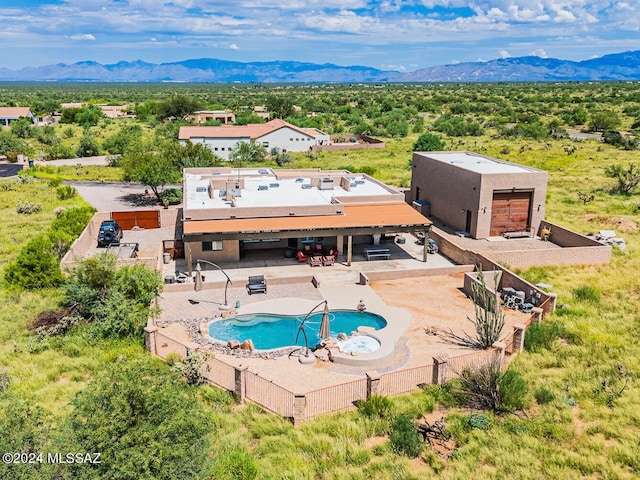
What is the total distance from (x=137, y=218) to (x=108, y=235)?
408 centimetres

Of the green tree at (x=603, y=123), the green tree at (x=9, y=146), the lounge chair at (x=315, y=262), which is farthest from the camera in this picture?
the green tree at (x=603, y=123)

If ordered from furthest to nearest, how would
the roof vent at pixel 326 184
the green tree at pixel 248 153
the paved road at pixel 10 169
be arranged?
the green tree at pixel 248 153, the paved road at pixel 10 169, the roof vent at pixel 326 184

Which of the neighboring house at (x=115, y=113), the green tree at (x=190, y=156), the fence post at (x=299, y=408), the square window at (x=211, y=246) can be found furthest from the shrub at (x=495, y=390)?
the neighboring house at (x=115, y=113)

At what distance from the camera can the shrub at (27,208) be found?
42.2 metres

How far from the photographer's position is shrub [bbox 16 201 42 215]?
42188 millimetres

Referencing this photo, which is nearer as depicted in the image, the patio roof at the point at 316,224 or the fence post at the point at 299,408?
the fence post at the point at 299,408

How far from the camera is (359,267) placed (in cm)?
2952

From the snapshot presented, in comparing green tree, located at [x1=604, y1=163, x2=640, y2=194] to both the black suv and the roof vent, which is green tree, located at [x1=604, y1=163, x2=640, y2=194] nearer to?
the roof vent

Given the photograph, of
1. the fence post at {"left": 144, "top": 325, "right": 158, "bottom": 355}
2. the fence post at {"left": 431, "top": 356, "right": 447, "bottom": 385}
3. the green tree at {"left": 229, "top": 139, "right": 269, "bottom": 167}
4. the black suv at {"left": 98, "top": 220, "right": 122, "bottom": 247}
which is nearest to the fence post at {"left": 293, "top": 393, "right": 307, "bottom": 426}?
the fence post at {"left": 431, "top": 356, "right": 447, "bottom": 385}

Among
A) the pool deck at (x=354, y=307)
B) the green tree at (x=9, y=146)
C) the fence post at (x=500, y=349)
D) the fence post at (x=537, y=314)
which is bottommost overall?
the pool deck at (x=354, y=307)

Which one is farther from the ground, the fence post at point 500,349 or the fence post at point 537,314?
the fence post at point 500,349

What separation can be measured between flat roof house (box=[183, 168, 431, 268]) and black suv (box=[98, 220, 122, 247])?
16.6 ft

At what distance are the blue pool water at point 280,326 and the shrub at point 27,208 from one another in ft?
90.2

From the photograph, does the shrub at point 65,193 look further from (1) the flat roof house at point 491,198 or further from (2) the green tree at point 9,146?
(1) the flat roof house at point 491,198
